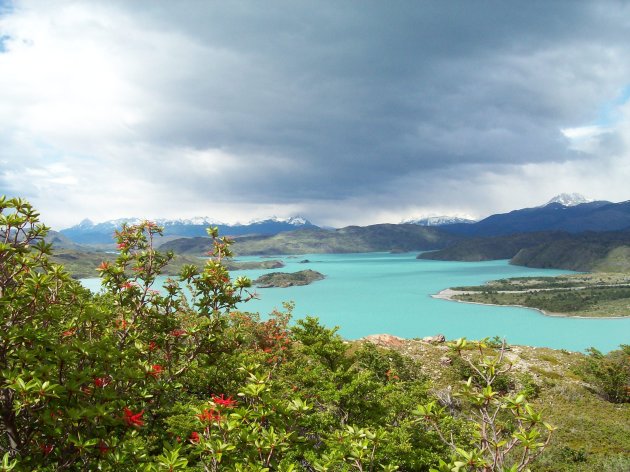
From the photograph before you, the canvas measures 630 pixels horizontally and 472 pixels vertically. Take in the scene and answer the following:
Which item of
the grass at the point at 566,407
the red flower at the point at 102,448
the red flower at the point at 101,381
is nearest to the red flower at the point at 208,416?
the red flower at the point at 102,448

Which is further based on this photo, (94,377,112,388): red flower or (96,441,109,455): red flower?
(94,377,112,388): red flower

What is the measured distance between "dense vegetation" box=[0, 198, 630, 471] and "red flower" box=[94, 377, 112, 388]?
3 centimetres

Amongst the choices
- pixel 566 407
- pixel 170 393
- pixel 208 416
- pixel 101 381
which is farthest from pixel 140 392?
pixel 566 407

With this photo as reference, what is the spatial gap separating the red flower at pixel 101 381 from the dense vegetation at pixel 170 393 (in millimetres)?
26

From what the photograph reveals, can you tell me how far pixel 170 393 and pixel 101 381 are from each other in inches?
145

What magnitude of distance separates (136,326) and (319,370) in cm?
822

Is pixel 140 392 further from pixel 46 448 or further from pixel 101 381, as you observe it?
pixel 46 448

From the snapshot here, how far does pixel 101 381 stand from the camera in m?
6.67

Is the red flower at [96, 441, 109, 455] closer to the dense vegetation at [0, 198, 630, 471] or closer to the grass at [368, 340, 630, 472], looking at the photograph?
the dense vegetation at [0, 198, 630, 471]

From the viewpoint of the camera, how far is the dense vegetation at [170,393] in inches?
229

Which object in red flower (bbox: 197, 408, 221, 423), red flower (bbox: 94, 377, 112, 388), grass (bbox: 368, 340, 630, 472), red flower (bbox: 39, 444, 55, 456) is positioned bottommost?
grass (bbox: 368, 340, 630, 472)

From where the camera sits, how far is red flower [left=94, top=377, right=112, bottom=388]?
6507 millimetres

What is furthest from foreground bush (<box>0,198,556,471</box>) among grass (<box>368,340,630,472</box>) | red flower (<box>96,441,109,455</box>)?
grass (<box>368,340,630,472</box>)

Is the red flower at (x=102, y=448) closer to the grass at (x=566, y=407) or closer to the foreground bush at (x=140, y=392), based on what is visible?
the foreground bush at (x=140, y=392)
